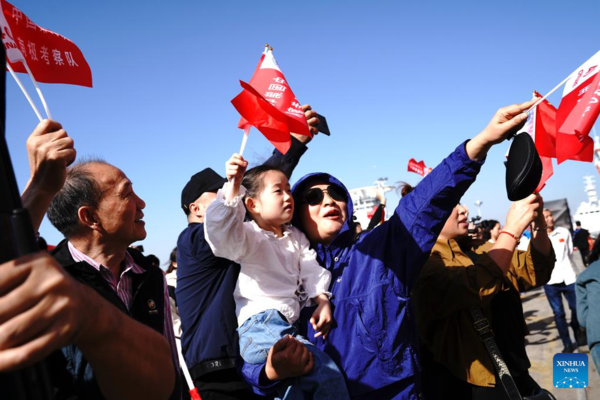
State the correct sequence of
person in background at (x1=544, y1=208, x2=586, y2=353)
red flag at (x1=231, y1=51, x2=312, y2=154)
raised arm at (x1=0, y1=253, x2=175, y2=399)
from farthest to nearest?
person in background at (x1=544, y1=208, x2=586, y2=353) → red flag at (x1=231, y1=51, x2=312, y2=154) → raised arm at (x1=0, y1=253, x2=175, y2=399)

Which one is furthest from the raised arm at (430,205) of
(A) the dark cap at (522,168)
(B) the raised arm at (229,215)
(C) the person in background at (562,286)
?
(C) the person in background at (562,286)

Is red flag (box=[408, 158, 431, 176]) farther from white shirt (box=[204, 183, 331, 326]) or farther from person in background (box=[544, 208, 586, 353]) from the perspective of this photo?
white shirt (box=[204, 183, 331, 326])

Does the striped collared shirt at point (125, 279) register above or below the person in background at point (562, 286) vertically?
above

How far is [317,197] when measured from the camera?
3.05 metres

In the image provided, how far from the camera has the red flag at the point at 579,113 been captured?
2.54 meters

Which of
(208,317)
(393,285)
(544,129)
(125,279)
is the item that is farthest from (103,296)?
(544,129)

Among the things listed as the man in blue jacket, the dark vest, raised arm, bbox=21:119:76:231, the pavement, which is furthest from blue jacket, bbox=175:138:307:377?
the pavement

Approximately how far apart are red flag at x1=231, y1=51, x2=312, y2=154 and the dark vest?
98 centimetres

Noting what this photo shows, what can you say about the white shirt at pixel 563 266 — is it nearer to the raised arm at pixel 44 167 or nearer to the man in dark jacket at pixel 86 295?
the man in dark jacket at pixel 86 295

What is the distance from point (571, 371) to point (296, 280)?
228 cm

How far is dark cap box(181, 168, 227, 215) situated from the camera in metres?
3.65

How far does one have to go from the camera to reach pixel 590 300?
3592 millimetres

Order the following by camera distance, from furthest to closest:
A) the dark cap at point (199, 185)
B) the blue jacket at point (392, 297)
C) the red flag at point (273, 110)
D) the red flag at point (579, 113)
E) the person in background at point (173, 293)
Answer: the person in background at point (173, 293)
the dark cap at point (199, 185)
the red flag at point (273, 110)
the red flag at point (579, 113)
the blue jacket at point (392, 297)

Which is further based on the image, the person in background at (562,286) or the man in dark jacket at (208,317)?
the person in background at (562,286)
